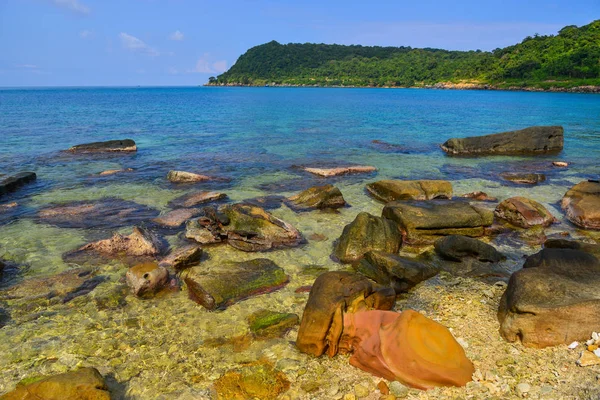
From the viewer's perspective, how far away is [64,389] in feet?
15.8

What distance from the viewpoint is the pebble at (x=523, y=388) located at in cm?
500

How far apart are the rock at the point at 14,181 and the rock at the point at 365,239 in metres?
13.4

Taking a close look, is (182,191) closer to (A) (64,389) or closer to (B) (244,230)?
(B) (244,230)

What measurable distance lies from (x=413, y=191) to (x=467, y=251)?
503 cm

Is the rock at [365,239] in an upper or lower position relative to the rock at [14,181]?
lower

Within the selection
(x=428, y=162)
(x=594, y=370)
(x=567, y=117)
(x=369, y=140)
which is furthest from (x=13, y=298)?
(x=567, y=117)

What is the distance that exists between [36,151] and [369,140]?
22740mm

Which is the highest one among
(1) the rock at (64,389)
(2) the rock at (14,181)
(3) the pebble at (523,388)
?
(2) the rock at (14,181)

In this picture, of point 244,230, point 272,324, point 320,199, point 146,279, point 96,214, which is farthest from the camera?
point 320,199

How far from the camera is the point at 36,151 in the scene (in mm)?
24406

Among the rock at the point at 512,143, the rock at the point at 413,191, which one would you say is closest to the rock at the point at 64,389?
the rock at the point at 413,191

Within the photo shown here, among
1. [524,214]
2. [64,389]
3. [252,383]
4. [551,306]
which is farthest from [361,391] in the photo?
[524,214]

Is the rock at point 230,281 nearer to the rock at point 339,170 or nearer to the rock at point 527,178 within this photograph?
the rock at point 339,170

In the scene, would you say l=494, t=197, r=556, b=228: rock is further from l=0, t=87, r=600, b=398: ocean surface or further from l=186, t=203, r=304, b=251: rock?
l=186, t=203, r=304, b=251: rock
